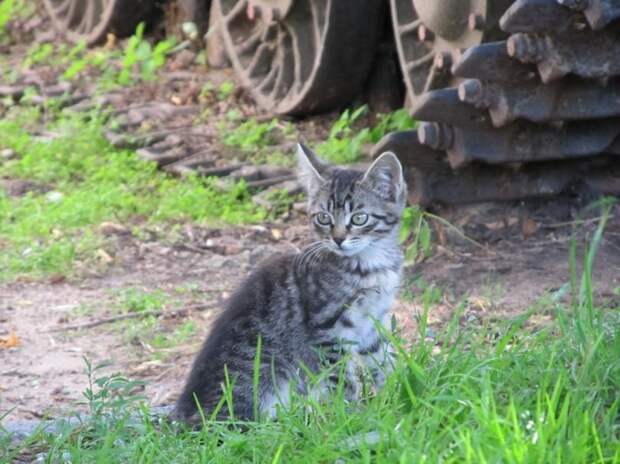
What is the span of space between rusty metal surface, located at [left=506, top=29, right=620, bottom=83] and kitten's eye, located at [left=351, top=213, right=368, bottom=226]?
982 mm

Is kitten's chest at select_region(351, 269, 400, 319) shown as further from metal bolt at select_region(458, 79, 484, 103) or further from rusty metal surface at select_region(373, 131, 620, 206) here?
rusty metal surface at select_region(373, 131, 620, 206)

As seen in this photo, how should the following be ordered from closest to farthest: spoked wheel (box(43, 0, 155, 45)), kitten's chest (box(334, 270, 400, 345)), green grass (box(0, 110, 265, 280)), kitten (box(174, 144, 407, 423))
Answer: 1. kitten (box(174, 144, 407, 423))
2. kitten's chest (box(334, 270, 400, 345))
3. green grass (box(0, 110, 265, 280))
4. spoked wheel (box(43, 0, 155, 45))

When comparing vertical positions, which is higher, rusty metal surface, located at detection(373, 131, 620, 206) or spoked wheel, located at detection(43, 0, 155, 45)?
spoked wheel, located at detection(43, 0, 155, 45)

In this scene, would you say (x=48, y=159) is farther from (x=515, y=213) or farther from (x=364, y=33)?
(x=515, y=213)

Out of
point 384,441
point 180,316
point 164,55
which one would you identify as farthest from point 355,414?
point 164,55

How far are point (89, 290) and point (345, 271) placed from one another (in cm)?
215

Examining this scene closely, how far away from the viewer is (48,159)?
8922 mm

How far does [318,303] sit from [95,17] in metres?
6.94

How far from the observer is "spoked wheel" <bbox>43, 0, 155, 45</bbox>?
1084 centimetres

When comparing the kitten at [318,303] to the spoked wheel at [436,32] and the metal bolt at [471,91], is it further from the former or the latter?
the spoked wheel at [436,32]

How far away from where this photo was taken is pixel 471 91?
18.4 ft

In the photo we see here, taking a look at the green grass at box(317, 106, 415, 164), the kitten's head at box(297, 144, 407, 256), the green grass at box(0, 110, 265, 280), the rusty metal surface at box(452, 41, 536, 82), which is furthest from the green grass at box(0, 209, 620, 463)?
the green grass at box(317, 106, 415, 164)

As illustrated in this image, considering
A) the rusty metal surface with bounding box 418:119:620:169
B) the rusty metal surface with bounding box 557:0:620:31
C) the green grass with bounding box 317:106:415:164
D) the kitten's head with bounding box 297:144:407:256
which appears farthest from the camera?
the green grass with bounding box 317:106:415:164

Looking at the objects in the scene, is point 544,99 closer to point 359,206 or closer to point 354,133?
point 359,206
